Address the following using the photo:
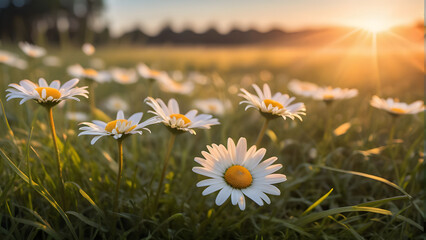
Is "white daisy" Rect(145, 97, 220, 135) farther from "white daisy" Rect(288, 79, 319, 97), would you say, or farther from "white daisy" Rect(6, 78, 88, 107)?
"white daisy" Rect(288, 79, 319, 97)

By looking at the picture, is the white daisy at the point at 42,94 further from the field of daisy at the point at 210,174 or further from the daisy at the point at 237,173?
the daisy at the point at 237,173

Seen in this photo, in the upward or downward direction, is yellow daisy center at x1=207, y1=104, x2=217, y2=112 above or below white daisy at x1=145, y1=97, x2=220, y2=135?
below

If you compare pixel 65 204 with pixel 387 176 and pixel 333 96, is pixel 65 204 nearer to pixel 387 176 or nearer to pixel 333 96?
pixel 333 96

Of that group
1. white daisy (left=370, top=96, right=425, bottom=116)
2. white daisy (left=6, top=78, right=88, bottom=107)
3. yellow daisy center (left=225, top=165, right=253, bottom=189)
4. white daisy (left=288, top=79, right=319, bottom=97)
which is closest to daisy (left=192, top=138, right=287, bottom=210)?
yellow daisy center (left=225, top=165, right=253, bottom=189)

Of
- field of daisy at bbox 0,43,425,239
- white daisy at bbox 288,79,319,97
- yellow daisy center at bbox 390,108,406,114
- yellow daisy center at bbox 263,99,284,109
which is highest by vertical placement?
yellow daisy center at bbox 263,99,284,109

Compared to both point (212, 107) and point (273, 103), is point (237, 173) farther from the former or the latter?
point (212, 107)

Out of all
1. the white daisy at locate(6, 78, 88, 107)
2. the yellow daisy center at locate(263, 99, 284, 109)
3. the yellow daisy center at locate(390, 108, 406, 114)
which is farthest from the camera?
the yellow daisy center at locate(390, 108, 406, 114)

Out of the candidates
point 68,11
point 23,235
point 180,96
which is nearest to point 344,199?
point 23,235

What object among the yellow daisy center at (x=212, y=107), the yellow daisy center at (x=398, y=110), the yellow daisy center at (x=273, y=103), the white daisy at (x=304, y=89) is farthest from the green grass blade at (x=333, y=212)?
the yellow daisy center at (x=212, y=107)
